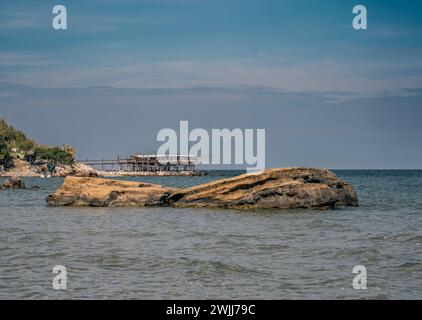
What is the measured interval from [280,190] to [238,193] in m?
2.24

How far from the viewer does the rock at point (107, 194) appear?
123 feet

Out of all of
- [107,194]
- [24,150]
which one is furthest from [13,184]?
[24,150]

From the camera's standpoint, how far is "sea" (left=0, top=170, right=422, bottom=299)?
1457 cm

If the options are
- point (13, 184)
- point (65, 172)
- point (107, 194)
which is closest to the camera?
point (107, 194)

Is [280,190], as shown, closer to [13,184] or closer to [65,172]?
[13,184]

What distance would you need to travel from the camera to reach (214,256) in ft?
62.2

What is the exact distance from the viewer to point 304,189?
112 feet

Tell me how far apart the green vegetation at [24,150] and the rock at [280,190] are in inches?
5200

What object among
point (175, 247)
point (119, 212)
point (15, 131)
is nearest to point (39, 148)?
point (15, 131)

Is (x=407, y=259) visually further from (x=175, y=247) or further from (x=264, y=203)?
(x=264, y=203)

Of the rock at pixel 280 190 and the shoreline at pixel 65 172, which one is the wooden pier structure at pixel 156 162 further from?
the rock at pixel 280 190

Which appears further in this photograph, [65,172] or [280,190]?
[65,172]

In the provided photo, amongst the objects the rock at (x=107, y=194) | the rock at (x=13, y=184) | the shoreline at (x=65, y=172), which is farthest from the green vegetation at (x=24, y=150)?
the rock at (x=107, y=194)

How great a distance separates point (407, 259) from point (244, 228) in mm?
8539
